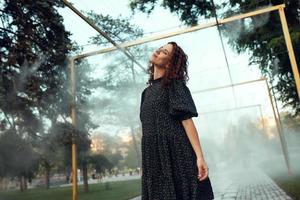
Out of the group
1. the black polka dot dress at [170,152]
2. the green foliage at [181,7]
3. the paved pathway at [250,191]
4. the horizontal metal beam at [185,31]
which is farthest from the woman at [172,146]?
the green foliage at [181,7]

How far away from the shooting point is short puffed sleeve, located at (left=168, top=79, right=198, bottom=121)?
1388mm

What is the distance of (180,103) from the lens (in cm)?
139

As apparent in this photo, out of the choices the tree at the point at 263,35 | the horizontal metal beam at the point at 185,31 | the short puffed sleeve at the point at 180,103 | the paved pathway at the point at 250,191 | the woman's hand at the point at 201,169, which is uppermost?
the tree at the point at 263,35

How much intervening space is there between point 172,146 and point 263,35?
22.7 feet

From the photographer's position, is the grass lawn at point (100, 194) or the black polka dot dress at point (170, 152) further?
the grass lawn at point (100, 194)

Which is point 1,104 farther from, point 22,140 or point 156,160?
point 156,160

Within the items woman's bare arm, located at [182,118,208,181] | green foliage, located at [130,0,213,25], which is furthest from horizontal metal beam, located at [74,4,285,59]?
green foliage, located at [130,0,213,25]

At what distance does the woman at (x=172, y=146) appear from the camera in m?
1.37

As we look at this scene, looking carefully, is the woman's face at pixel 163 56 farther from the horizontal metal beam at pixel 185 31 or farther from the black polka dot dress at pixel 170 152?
the horizontal metal beam at pixel 185 31

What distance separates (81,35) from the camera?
15.6 ft

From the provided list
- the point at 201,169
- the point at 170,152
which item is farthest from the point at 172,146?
the point at 201,169

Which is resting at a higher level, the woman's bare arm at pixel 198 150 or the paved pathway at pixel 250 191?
the woman's bare arm at pixel 198 150

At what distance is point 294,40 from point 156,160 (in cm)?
623

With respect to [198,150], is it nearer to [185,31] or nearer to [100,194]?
[185,31]
